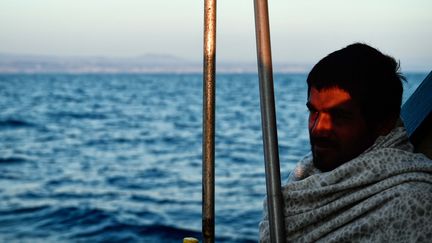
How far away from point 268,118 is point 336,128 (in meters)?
0.32

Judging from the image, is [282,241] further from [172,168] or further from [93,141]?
[93,141]

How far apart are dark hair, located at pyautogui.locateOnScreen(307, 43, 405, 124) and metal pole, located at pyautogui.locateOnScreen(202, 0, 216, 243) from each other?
0.36 m

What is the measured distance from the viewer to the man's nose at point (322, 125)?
1.96 m

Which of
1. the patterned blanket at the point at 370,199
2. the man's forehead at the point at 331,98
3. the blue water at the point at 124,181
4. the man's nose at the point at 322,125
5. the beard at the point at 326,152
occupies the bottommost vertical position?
the blue water at the point at 124,181

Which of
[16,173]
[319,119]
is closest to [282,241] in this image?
[319,119]

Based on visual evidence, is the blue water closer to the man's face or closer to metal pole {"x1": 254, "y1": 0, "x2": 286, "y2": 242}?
the man's face

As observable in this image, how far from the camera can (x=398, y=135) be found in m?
2.02

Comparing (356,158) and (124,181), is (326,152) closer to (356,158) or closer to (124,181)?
(356,158)

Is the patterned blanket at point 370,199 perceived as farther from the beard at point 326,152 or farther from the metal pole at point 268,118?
the metal pole at point 268,118

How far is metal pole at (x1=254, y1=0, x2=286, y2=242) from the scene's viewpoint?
5.68 ft

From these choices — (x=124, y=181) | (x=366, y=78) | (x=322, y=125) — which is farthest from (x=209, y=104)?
(x=124, y=181)

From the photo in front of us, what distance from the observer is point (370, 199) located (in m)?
1.90

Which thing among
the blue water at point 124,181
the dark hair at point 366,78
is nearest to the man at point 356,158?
the dark hair at point 366,78

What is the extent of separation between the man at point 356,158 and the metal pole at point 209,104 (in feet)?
1.10
